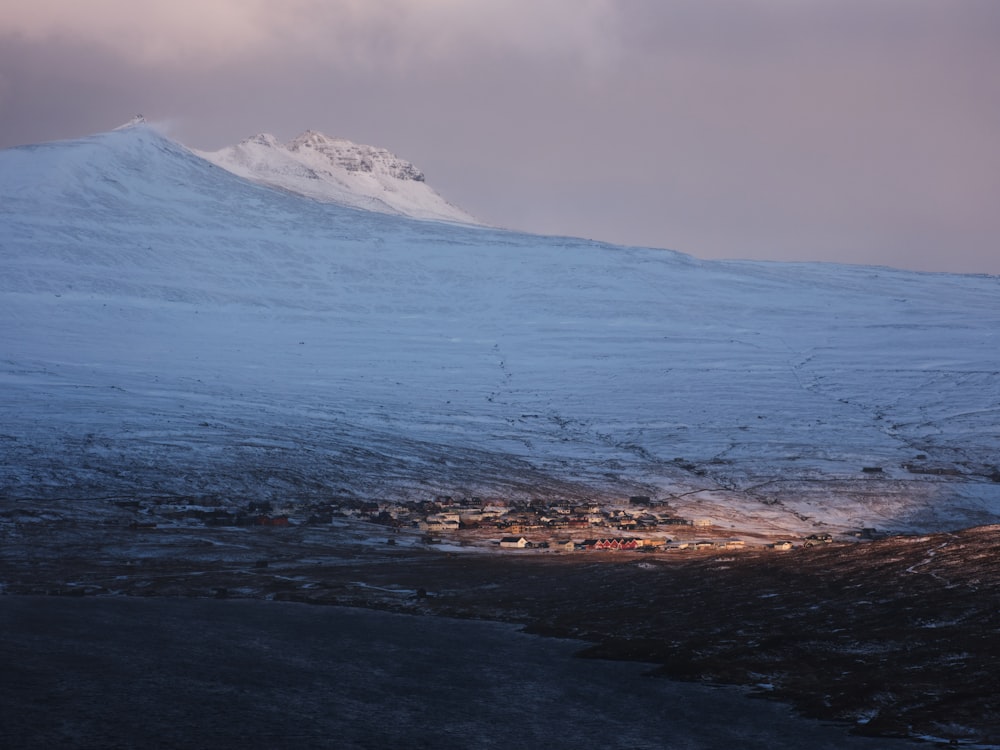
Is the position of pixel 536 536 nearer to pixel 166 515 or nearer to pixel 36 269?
pixel 166 515

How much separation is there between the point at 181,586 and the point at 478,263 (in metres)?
101

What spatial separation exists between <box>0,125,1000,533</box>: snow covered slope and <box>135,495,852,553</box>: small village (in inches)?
101

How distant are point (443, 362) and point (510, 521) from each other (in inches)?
1773

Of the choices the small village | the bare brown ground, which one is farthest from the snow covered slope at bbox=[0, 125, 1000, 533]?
the bare brown ground

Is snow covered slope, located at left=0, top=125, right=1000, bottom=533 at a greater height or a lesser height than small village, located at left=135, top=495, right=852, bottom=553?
greater

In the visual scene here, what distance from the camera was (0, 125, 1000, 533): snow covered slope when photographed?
7619 cm

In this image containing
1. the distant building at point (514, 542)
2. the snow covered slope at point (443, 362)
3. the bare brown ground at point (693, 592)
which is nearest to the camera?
the bare brown ground at point (693, 592)

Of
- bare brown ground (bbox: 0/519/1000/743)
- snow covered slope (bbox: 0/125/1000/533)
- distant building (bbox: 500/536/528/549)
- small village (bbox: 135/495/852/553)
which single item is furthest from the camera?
snow covered slope (bbox: 0/125/1000/533)

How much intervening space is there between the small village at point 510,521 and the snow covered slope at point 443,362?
8.45 ft

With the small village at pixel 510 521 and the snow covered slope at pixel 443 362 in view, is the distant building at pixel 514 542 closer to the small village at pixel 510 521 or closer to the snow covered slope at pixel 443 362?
the small village at pixel 510 521

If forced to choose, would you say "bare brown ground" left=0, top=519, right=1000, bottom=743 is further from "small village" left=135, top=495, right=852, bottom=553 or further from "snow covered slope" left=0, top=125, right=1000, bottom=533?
"snow covered slope" left=0, top=125, right=1000, bottom=533

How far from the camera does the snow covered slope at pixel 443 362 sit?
76188 millimetres

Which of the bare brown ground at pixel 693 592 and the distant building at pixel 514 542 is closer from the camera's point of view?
the bare brown ground at pixel 693 592

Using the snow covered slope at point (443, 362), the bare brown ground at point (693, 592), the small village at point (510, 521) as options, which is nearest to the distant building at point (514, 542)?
the small village at point (510, 521)
